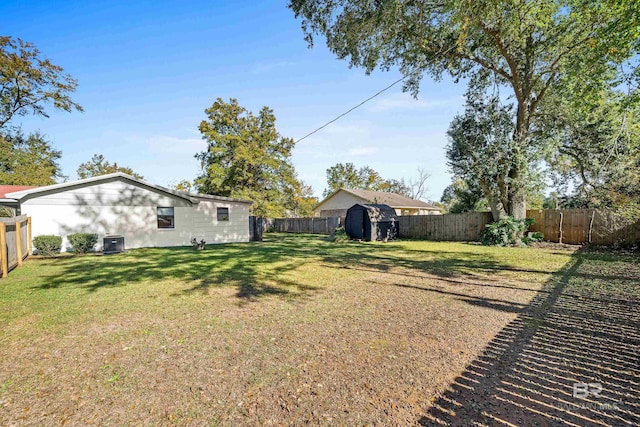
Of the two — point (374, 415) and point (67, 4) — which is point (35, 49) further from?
point (374, 415)

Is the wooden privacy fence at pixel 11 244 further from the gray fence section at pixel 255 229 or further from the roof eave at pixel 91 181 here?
the gray fence section at pixel 255 229

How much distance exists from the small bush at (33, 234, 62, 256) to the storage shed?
13.3 metres

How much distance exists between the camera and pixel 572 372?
8.91 feet

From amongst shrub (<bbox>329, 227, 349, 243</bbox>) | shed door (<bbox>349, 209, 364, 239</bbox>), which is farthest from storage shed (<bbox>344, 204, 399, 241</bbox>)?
shrub (<bbox>329, 227, 349, 243</bbox>)

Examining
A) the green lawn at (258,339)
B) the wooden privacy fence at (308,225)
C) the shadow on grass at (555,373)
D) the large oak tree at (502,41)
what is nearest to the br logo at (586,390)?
the shadow on grass at (555,373)

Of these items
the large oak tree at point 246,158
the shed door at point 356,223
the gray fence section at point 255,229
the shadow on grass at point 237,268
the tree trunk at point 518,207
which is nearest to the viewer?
the shadow on grass at point 237,268

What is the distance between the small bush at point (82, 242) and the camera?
1134 cm

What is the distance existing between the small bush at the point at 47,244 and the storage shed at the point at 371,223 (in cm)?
1325

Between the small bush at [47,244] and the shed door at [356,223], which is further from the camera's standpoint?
the shed door at [356,223]

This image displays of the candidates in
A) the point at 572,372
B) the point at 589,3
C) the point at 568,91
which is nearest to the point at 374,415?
the point at 572,372

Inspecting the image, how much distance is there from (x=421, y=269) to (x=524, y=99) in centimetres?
1043

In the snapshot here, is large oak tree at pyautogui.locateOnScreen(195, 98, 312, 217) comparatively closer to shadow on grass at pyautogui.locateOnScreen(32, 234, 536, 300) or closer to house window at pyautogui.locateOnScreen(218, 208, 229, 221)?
house window at pyautogui.locateOnScreen(218, 208, 229, 221)

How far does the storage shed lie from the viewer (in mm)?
15938

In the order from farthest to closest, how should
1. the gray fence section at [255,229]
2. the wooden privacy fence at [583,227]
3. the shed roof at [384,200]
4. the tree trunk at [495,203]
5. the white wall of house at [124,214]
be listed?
the shed roof at [384,200], the gray fence section at [255,229], the tree trunk at [495,203], the white wall of house at [124,214], the wooden privacy fence at [583,227]
